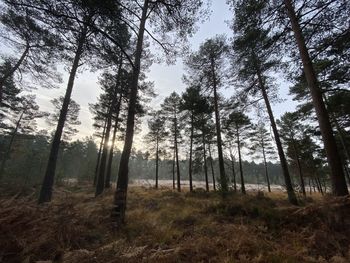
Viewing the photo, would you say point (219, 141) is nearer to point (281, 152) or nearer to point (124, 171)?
point (281, 152)

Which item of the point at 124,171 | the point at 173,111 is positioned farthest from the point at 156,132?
the point at 124,171

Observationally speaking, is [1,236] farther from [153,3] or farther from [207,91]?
[207,91]

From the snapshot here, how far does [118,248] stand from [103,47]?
230 inches

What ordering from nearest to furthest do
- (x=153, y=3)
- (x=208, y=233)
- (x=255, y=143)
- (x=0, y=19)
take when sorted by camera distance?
(x=208, y=233) → (x=153, y=3) → (x=0, y=19) → (x=255, y=143)

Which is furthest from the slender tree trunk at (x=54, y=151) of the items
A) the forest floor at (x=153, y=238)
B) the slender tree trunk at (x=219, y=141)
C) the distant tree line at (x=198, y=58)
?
the slender tree trunk at (x=219, y=141)

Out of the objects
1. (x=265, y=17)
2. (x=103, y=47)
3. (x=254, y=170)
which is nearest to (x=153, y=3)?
(x=103, y=47)

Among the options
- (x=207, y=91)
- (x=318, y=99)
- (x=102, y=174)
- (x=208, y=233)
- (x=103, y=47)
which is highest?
(x=207, y=91)

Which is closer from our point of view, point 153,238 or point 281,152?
point 153,238

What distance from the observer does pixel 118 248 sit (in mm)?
3334

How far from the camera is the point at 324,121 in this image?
5.27 meters

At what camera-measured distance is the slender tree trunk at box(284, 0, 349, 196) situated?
4.87m

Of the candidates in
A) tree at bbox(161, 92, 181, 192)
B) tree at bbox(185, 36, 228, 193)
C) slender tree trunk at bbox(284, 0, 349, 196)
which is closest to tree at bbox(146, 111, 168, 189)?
tree at bbox(161, 92, 181, 192)

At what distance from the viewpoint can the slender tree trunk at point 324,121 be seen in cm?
487

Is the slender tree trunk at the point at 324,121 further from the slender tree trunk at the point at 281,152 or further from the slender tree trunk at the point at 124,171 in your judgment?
the slender tree trunk at the point at 124,171
